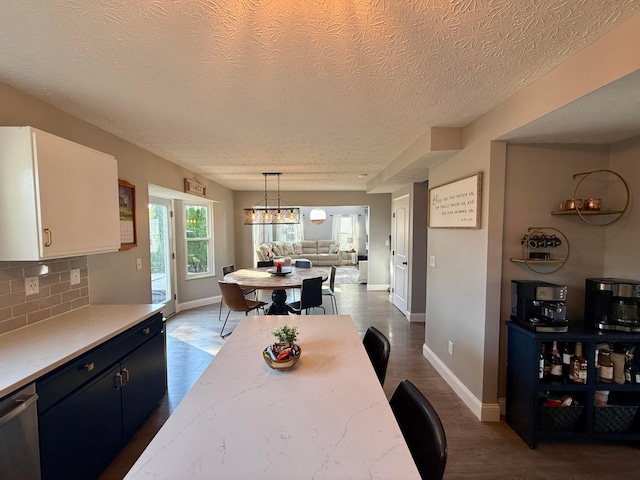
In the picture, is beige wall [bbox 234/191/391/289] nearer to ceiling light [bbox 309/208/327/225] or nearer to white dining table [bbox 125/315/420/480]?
ceiling light [bbox 309/208/327/225]

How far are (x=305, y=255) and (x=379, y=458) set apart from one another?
31.6 feet

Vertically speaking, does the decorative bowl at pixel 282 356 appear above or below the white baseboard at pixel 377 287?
above

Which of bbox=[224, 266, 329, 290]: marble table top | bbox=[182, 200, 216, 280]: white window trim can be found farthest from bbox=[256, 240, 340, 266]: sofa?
bbox=[224, 266, 329, 290]: marble table top

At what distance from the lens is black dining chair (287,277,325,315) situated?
363cm

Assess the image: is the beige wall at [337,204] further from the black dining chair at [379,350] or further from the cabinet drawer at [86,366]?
the black dining chair at [379,350]

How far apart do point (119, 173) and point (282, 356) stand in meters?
2.51

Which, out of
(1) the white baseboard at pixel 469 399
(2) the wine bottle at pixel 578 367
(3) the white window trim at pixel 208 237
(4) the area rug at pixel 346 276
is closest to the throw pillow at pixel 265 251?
(4) the area rug at pixel 346 276

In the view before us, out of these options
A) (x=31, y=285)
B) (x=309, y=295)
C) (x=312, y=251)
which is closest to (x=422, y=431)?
(x=31, y=285)

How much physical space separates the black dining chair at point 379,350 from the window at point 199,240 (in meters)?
4.26

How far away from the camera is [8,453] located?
3.76ft

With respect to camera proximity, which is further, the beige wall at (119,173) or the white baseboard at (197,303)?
the white baseboard at (197,303)

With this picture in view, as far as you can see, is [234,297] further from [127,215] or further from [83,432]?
[83,432]

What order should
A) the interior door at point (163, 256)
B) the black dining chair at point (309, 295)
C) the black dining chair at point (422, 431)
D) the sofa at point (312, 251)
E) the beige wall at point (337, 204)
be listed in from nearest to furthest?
the black dining chair at point (422, 431) < the black dining chair at point (309, 295) < the interior door at point (163, 256) < the beige wall at point (337, 204) < the sofa at point (312, 251)

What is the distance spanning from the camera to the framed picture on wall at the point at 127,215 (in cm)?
271
